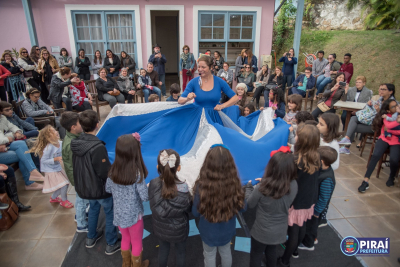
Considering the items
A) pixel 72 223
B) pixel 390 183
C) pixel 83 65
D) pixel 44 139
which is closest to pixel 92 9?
pixel 83 65

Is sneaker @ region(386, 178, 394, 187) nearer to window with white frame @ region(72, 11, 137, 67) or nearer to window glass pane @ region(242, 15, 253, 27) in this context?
window glass pane @ region(242, 15, 253, 27)

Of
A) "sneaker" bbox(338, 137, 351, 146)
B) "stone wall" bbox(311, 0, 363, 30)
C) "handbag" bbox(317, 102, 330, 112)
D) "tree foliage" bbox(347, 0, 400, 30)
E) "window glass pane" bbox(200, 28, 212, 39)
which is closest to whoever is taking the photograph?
"sneaker" bbox(338, 137, 351, 146)

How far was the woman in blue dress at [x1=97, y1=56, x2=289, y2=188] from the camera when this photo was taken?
9.09 ft

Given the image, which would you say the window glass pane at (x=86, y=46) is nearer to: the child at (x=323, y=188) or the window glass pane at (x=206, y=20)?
the window glass pane at (x=206, y=20)

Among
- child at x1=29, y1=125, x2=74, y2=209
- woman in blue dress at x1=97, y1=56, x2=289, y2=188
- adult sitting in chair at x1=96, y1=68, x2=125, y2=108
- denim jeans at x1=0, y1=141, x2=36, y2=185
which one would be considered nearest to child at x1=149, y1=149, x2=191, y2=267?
woman in blue dress at x1=97, y1=56, x2=289, y2=188

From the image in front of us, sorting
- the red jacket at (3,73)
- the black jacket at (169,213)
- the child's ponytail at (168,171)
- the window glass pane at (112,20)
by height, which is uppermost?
the window glass pane at (112,20)

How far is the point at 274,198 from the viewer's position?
72.4 inches

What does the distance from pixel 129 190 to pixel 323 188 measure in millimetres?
1643

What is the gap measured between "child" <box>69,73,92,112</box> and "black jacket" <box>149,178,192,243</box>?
4067mm

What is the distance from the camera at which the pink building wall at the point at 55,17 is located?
23.3 feet

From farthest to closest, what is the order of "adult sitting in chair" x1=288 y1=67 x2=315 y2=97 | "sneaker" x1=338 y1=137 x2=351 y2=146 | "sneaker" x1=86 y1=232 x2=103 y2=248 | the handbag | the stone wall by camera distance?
the stone wall, "adult sitting in chair" x1=288 y1=67 x2=315 y2=97, the handbag, "sneaker" x1=338 y1=137 x2=351 y2=146, "sneaker" x1=86 y1=232 x2=103 y2=248

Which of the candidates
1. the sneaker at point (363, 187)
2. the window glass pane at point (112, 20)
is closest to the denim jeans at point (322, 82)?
the sneaker at point (363, 187)

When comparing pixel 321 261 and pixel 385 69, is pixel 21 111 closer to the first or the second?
pixel 321 261

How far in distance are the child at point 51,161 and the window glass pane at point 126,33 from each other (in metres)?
5.51
